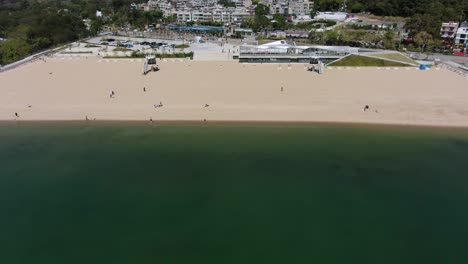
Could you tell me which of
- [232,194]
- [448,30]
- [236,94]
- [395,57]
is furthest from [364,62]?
[232,194]

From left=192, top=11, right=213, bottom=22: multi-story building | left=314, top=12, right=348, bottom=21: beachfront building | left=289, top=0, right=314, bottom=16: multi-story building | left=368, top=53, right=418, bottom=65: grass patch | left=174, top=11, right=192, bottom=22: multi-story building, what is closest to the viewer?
left=368, top=53, right=418, bottom=65: grass patch

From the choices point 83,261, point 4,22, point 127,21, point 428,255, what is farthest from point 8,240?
point 127,21

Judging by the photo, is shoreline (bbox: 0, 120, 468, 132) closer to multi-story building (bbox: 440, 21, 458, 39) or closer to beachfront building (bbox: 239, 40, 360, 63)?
beachfront building (bbox: 239, 40, 360, 63)

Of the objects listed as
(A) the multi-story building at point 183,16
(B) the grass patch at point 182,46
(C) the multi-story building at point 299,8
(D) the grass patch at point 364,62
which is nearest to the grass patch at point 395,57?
(D) the grass patch at point 364,62

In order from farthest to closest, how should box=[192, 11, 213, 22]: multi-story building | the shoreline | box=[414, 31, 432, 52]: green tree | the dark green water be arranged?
box=[192, 11, 213, 22]: multi-story building
box=[414, 31, 432, 52]: green tree
the shoreline
the dark green water

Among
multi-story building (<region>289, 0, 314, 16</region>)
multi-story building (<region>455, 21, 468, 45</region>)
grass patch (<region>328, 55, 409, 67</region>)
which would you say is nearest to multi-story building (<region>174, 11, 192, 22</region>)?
multi-story building (<region>289, 0, 314, 16</region>)

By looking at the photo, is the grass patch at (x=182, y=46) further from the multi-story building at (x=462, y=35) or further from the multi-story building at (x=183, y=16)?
the multi-story building at (x=462, y=35)

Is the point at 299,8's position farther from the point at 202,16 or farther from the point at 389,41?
the point at 389,41
